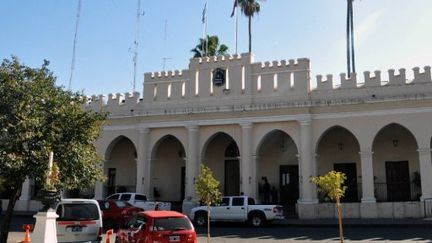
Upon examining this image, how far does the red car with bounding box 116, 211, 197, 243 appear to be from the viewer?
486 inches

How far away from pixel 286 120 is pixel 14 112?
621 inches

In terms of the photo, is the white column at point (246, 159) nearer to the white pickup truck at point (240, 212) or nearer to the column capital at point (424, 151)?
the white pickup truck at point (240, 212)

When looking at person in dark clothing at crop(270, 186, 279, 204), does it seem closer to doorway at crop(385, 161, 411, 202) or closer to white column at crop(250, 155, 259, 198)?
white column at crop(250, 155, 259, 198)

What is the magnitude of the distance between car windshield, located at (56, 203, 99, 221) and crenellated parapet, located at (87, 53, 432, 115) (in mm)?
13878

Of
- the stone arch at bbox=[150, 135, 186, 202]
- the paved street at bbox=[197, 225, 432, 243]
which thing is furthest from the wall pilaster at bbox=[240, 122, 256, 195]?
the stone arch at bbox=[150, 135, 186, 202]

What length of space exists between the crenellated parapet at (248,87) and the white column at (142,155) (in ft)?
4.63

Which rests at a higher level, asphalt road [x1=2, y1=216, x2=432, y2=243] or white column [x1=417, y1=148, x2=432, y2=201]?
white column [x1=417, y1=148, x2=432, y2=201]

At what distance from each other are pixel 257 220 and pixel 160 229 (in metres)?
10.8

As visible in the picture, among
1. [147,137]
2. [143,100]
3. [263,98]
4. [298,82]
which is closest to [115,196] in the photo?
[147,137]

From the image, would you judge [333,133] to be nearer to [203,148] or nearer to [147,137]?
[203,148]

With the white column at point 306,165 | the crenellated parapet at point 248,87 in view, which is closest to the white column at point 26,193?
the crenellated parapet at point 248,87

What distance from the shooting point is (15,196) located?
14867mm

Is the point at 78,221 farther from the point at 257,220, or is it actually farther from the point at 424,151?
the point at 424,151

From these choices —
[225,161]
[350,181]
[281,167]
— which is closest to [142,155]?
[225,161]
